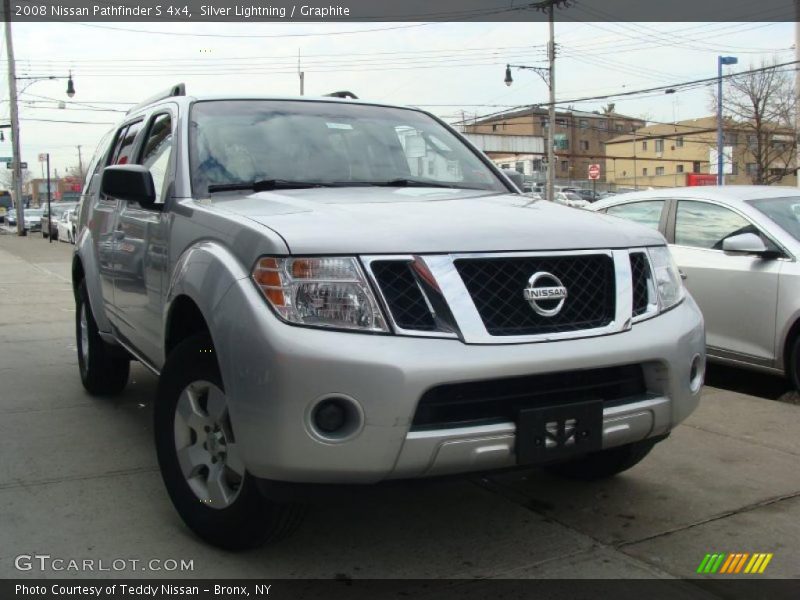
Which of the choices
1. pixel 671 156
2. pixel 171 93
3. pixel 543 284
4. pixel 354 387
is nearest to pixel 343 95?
pixel 171 93

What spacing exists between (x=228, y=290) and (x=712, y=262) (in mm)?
4446

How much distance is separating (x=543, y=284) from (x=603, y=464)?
140cm

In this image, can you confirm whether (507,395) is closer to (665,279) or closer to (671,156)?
(665,279)

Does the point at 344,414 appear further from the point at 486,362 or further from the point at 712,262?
the point at 712,262

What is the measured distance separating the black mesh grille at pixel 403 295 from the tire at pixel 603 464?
1.29 metres

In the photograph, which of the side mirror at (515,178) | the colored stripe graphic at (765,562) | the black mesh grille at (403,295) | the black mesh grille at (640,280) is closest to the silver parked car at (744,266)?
the side mirror at (515,178)

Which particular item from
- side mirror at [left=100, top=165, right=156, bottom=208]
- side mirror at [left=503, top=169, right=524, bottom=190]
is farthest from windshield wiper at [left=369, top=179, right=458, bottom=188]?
side mirror at [left=100, top=165, right=156, bottom=208]

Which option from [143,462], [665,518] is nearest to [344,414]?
[665,518]

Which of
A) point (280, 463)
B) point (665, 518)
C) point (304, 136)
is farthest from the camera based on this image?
point (304, 136)

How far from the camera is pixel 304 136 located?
4062 millimetres

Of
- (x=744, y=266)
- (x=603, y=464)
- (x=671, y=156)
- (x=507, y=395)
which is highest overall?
(x=671, y=156)

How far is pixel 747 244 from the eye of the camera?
567 cm

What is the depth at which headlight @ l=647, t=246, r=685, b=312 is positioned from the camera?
3221mm
